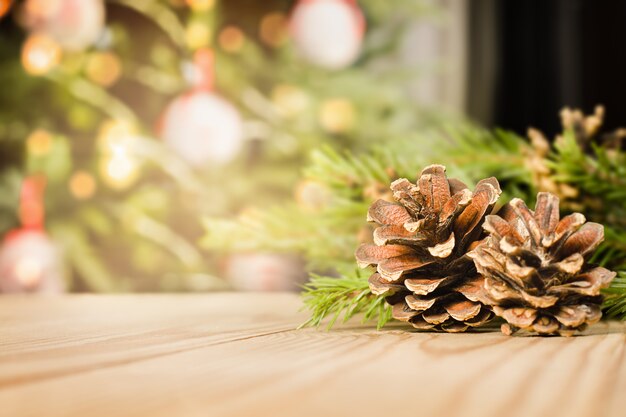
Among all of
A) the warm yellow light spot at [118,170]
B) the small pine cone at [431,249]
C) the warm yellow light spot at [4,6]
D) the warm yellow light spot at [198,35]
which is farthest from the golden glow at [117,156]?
the small pine cone at [431,249]

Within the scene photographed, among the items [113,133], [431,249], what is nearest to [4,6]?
[113,133]

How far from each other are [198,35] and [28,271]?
0.61 meters

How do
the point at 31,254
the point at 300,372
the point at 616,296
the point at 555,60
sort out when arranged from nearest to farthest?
the point at 300,372 < the point at 616,296 < the point at 555,60 < the point at 31,254

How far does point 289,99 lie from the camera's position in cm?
121

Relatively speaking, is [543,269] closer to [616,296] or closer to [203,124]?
[616,296]

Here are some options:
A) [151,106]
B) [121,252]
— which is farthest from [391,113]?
[121,252]

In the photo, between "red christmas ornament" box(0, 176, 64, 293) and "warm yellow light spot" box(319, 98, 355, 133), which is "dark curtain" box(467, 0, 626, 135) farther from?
"red christmas ornament" box(0, 176, 64, 293)

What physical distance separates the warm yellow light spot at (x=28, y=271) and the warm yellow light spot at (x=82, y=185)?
0.16m

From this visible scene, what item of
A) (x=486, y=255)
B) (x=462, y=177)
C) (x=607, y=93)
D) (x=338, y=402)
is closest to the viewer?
(x=338, y=402)

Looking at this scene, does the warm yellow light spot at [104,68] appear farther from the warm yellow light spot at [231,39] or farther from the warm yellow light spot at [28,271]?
the warm yellow light spot at [28,271]

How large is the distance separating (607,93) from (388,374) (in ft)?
3.43

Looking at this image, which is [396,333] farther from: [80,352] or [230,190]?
[230,190]

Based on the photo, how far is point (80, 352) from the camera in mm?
272

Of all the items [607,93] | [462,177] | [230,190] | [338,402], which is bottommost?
[338,402]
